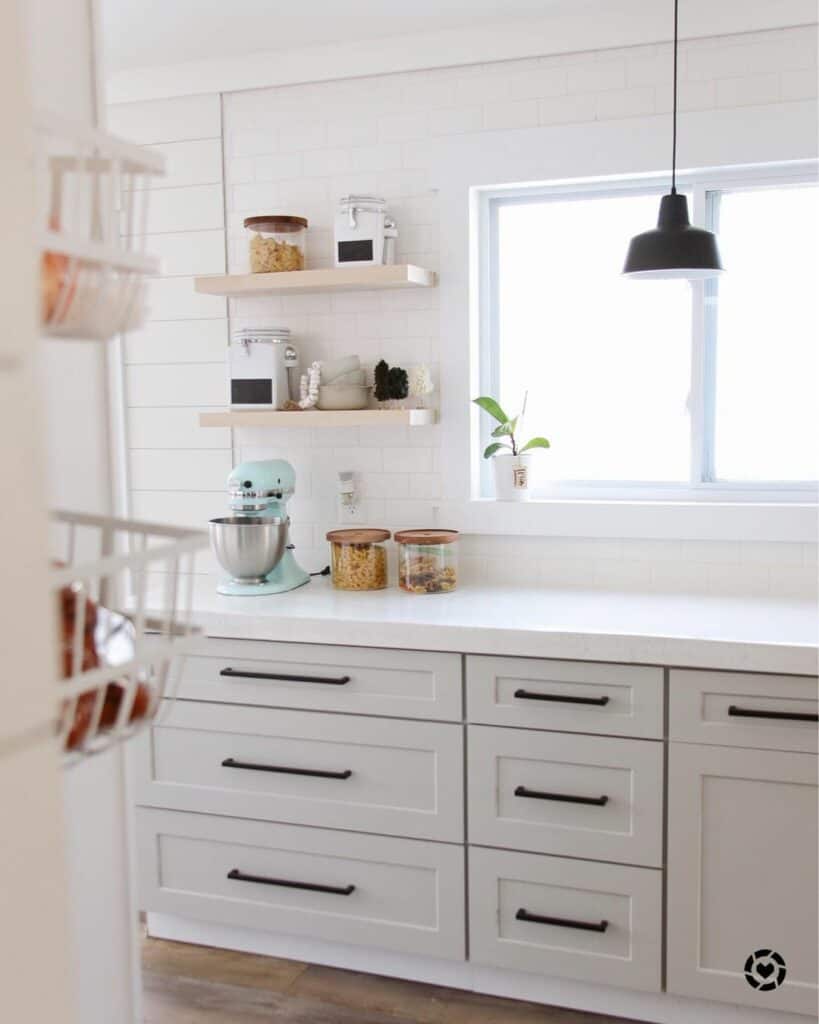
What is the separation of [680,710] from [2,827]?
2.02 metres

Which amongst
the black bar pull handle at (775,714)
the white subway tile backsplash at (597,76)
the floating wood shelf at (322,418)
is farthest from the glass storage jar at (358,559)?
the white subway tile backsplash at (597,76)

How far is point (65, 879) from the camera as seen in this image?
0.78m

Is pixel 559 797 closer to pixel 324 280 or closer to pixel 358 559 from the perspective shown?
pixel 358 559

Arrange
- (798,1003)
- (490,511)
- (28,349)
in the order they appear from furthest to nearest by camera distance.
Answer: (490,511)
(798,1003)
(28,349)

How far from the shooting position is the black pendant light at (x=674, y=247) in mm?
2578

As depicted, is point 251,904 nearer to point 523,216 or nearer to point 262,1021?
point 262,1021

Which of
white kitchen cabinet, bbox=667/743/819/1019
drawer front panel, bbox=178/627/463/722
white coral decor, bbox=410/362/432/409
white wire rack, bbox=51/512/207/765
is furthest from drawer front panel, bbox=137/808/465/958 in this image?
white wire rack, bbox=51/512/207/765

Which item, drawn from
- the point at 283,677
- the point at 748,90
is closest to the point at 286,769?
the point at 283,677

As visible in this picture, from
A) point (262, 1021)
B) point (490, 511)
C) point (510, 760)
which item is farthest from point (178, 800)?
point (490, 511)

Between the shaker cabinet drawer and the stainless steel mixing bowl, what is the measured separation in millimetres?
284

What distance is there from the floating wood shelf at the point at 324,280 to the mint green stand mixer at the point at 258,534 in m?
0.52

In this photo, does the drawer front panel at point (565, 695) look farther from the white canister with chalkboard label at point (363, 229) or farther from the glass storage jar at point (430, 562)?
the white canister with chalkboard label at point (363, 229)

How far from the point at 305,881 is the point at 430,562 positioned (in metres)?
0.92

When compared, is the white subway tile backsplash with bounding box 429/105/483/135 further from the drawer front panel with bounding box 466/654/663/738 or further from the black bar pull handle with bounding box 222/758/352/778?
the black bar pull handle with bounding box 222/758/352/778
